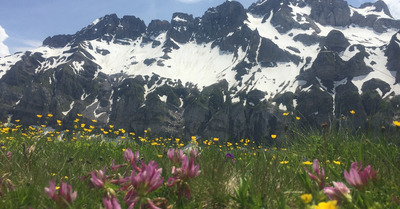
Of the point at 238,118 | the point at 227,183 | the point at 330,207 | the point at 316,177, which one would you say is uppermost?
the point at 330,207

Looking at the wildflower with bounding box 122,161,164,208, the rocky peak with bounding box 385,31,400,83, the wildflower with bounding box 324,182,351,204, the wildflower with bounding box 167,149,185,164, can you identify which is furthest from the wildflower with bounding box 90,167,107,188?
the rocky peak with bounding box 385,31,400,83

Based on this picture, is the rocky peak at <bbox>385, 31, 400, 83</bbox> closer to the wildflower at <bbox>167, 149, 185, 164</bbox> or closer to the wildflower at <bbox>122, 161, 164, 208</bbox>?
the wildflower at <bbox>167, 149, 185, 164</bbox>

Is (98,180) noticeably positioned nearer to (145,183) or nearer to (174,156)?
(145,183)

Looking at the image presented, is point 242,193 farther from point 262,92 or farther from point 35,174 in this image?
point 262,92

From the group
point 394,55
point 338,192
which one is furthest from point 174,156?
point 394,55

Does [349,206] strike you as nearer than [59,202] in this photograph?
No

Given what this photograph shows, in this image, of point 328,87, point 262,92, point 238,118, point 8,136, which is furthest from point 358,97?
point 8,136

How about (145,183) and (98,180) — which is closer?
(145,183)

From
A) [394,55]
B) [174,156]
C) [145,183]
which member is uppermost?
[145,183]

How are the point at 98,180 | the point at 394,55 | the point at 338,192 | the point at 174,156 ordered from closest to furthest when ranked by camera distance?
the point at 338,192 → the point at 98,180 → the point at 174,156 → the point at 394,55

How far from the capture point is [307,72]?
199 metres

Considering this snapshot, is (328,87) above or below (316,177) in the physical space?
below

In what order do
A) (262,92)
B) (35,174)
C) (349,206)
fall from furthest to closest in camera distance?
(262,92)
(35,174)
(349,206)

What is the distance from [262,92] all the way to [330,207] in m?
199
